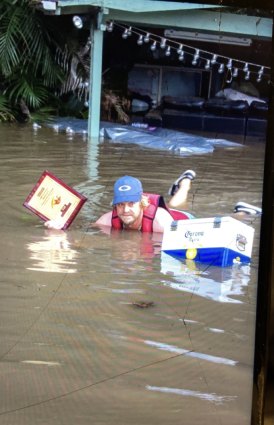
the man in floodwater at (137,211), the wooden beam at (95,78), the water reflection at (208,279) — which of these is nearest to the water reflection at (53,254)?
the man in floodwater at (137,211)

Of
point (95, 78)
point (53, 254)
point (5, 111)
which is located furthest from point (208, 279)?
point (5, 111)

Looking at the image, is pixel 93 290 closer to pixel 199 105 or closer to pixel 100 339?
pixel 100 339

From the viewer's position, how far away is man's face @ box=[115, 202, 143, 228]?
19.5 feet

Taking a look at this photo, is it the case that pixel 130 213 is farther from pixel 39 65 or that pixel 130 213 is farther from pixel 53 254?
pixel 39 65

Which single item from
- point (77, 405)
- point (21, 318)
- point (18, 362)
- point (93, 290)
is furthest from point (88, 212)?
point (77, 405)

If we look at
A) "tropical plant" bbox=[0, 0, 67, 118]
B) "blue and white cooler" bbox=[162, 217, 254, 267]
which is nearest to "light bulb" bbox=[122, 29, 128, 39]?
"tropical plant" bbox=[0, 0, 67, 118]

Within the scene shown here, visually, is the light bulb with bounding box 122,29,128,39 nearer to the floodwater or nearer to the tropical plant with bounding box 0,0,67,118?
the tropical plant with bounding box 0,0,67,118

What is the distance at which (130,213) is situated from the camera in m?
5.96

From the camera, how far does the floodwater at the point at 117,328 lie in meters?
2.71

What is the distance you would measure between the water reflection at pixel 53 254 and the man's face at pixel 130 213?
20.2 inches

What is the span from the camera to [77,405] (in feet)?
8.80

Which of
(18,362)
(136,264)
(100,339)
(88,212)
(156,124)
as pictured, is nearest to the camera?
(18,362)

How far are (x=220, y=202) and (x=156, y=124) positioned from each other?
6.76 metres

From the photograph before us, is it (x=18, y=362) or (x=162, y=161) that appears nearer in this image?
(x=18, y=362)
